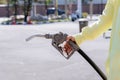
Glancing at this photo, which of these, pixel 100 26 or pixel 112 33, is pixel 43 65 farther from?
pixel 112 33

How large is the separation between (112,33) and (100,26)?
9.1 inches

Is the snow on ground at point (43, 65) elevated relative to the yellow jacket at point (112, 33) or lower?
lower

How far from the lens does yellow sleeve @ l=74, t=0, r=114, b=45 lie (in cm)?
262

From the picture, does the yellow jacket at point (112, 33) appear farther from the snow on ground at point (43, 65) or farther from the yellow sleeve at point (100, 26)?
the snow on ground at point (43, 65)

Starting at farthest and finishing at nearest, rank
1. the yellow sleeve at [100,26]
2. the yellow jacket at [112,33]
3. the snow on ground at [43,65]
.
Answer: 1. the snow on ground at [43,65]
2. the yellow sleeve at [100,26]
3. the yellow jacket at [112,33]

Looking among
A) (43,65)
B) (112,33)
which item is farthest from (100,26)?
(43,65)

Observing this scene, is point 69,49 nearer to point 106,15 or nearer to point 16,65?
point 106,15

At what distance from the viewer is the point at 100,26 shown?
268 cm

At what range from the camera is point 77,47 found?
8.72 ft

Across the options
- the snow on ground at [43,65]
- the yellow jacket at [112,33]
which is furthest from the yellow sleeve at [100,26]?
the snow on ground at [43,65]

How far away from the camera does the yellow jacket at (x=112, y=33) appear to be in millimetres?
2391

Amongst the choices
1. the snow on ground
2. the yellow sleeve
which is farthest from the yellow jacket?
the snow on ground

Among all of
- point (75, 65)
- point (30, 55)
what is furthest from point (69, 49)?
point (30, 55)

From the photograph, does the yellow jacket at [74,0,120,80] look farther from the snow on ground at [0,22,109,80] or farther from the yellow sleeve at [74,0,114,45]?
the snow on ground at [0,22,109,80]
